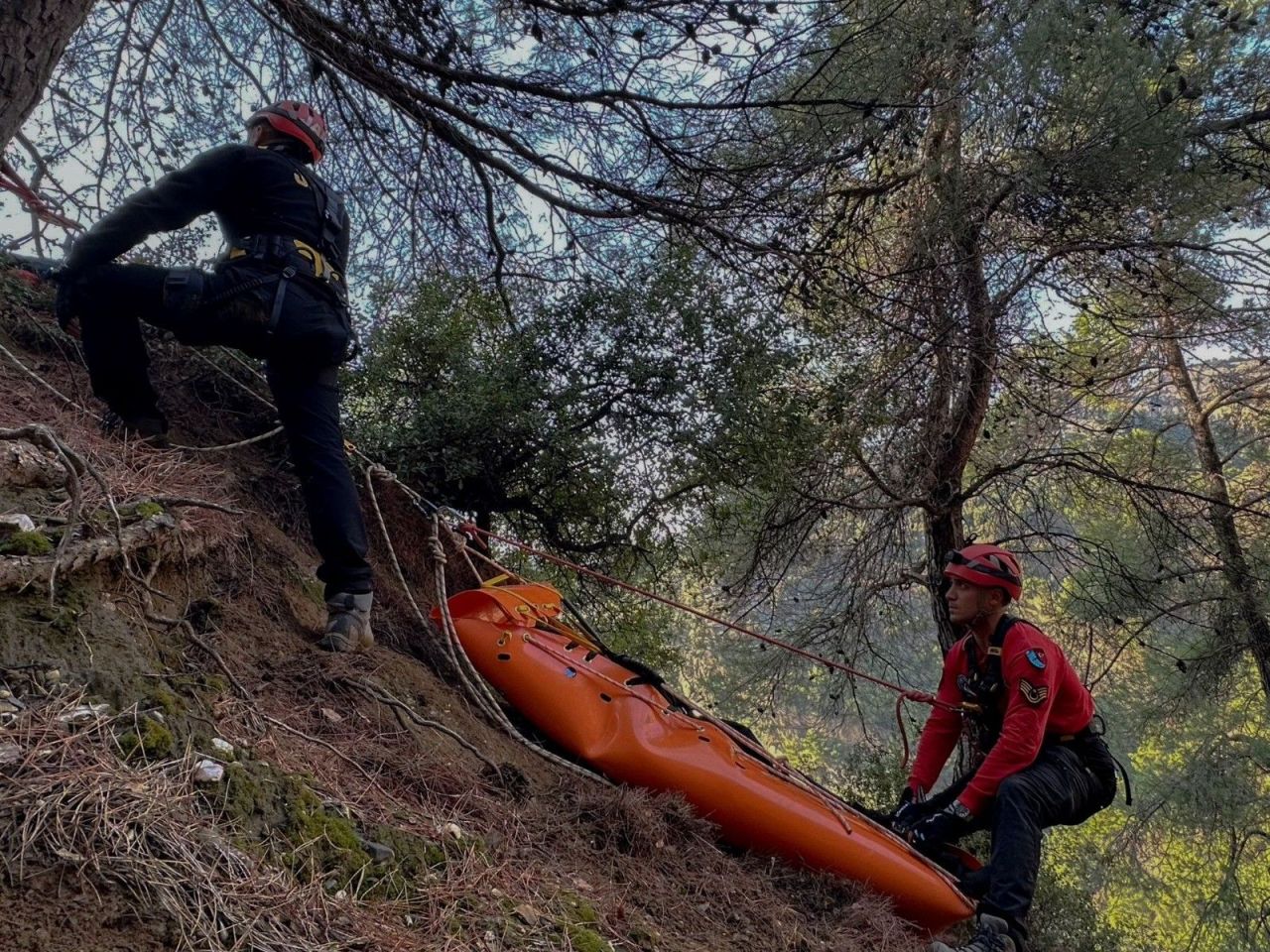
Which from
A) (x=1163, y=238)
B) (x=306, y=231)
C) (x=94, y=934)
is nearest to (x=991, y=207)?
(x=1163, y=238)

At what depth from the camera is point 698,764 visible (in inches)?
143

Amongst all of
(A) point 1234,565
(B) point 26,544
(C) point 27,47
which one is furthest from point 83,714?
(A) point 1234,565

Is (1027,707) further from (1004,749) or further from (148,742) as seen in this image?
(148,742)

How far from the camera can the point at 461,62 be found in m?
4.73

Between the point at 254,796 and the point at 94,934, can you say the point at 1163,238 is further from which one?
the point at 94,934

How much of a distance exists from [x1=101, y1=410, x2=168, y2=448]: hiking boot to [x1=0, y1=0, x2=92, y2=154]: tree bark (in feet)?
3.57

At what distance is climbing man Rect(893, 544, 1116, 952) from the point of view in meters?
3.57

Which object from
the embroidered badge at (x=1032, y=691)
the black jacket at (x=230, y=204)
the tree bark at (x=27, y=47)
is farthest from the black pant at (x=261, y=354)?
the embroidered badge at (x=1032, y=691)

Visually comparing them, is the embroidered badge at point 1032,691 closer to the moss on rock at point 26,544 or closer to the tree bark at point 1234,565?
the moss on rock at point 26,544

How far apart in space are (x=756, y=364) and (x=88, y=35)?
192 inches

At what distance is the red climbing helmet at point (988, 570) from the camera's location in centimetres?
413

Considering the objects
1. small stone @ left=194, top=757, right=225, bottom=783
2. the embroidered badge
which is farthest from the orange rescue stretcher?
small stone @ left=194, top=757, right=225, bottom=783

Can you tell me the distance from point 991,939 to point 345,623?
9.38 ft

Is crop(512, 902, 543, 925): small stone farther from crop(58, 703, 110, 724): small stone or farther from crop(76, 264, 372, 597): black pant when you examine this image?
crop(76, 264, 372, 597): black pant
